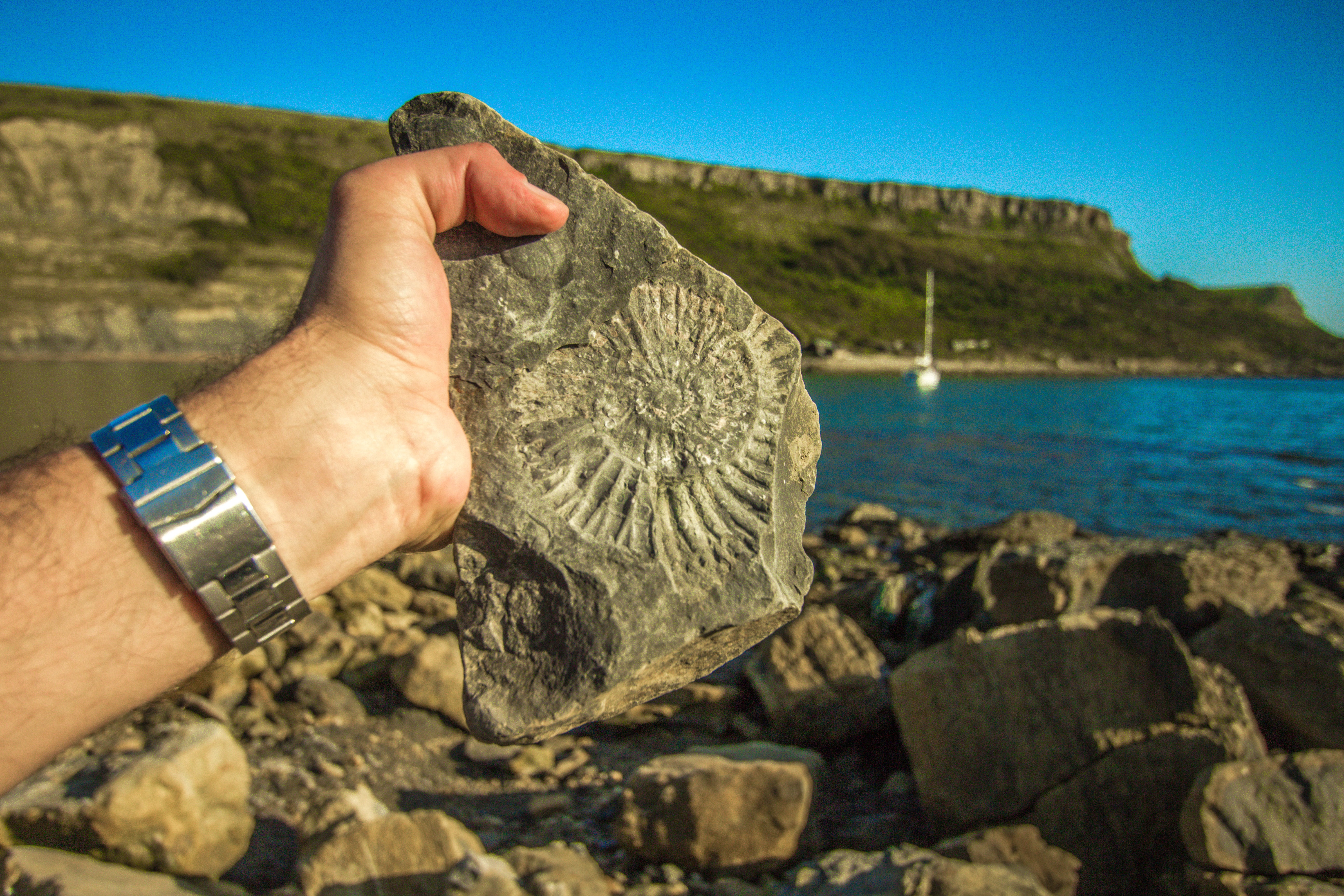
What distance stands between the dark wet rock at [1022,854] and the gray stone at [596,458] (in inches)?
76.6

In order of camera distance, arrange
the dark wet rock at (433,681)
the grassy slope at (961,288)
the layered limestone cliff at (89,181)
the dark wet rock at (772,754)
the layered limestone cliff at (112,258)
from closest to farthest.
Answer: the dark wet rock at (772,754) → the dark wet rock at (433,681) → the layered limestone cliff at (112,258) → the layered limestone cliff at (89,181) → the grassy slope at (961,288)

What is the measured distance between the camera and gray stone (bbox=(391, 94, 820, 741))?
226cm

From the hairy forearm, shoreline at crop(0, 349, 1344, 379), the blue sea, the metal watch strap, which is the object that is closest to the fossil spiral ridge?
the metal watch strap

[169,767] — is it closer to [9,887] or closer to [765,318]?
[9,887]

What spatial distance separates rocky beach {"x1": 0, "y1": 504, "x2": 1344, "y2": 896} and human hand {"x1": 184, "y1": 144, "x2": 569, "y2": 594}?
0.81 m

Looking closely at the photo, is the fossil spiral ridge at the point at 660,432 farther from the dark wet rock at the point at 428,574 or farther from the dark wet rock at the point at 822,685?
the dark wet rock at the point at 428,574

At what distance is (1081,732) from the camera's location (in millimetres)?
4152

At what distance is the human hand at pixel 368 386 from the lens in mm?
1732

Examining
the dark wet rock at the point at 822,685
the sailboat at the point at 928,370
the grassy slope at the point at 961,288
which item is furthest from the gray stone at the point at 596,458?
the grassy slope at the point at 961,288

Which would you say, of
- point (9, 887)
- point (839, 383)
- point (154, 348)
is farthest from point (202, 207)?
point (9, 887)

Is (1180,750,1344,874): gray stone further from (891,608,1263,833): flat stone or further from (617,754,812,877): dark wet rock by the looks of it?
(617,754,812,877): dark wet rock

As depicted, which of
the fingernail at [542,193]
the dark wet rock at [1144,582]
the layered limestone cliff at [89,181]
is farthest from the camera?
the layered limestone cliff at [89,181]

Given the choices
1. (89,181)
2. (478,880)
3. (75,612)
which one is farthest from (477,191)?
(89,181)

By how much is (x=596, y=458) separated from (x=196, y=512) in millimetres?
1139
